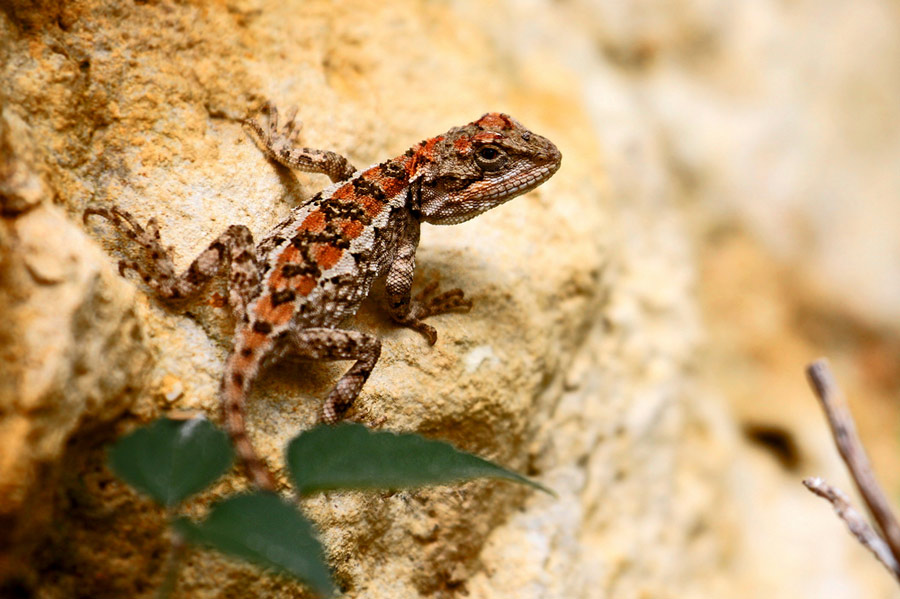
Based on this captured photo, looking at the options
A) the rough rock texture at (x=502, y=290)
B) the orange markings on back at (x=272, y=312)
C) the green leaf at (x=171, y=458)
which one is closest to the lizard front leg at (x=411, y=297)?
the rough rock texture at (x=502, y=290)

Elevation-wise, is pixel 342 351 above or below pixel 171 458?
below

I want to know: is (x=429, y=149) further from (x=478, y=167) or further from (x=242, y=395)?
(x=242, y=395)

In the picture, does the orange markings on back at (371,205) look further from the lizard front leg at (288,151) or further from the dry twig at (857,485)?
the dry twig at (857,485)

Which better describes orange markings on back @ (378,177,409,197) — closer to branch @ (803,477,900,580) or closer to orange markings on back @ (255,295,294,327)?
orange markings on back @ (255,295,294,327)

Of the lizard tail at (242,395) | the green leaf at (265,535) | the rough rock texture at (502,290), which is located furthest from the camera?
the lizard tail at (242,395)

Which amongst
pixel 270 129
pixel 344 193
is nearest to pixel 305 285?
pixel 344 193

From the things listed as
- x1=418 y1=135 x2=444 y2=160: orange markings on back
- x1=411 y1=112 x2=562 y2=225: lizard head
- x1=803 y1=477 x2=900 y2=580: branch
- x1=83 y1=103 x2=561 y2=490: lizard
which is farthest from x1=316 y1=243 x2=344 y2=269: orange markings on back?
x1=803 y1=477 x2=900 y2=580: branch

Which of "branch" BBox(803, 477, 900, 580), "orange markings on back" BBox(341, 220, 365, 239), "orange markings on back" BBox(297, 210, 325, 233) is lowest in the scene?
"branch" BBox(803, 477, 900, 580)
